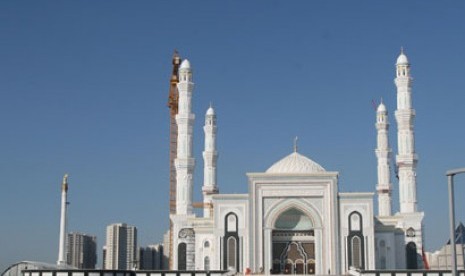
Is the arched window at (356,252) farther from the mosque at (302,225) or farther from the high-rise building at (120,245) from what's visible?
the high-rise building at (120,245)

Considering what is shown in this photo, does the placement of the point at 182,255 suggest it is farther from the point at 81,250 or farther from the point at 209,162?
the point at 81,250

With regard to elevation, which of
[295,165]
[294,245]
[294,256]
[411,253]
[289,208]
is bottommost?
[294,256]

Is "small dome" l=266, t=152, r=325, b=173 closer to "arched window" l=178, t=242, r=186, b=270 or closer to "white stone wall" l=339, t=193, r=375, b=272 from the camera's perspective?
"white stone wall" l=339, t=193, r=375, b=272

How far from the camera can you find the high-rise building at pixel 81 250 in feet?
385

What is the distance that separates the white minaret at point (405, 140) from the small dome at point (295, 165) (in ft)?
21.5

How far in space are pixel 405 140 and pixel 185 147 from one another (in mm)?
17635

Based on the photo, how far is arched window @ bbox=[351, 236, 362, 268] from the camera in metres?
54.9

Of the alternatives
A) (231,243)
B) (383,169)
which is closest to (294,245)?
(231,243)

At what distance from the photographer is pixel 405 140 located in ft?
196

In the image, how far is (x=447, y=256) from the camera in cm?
9438

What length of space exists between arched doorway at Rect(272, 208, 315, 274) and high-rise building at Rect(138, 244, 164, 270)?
67899 mm

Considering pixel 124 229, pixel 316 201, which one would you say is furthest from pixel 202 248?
pixel 124 229

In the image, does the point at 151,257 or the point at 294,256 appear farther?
the point at 151,257

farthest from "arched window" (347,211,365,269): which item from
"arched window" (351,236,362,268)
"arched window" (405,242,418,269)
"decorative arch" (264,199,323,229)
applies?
"arched window" (405,242,418,269)
